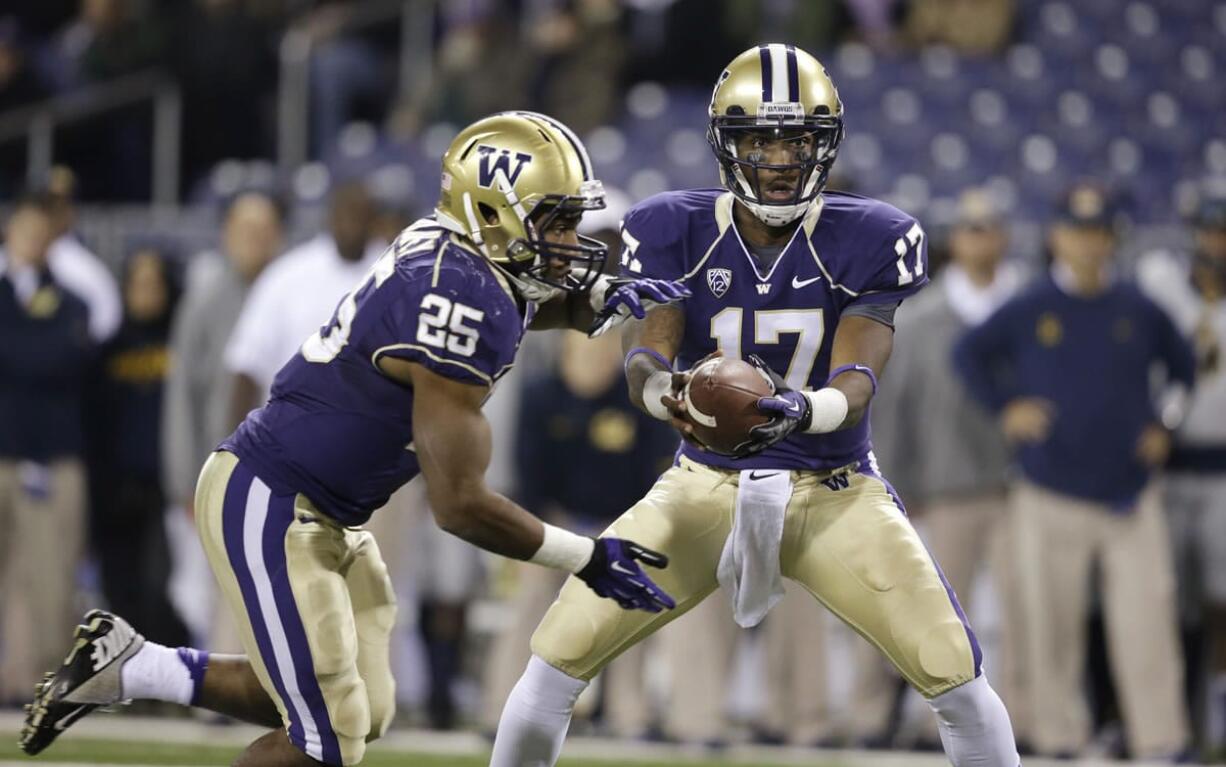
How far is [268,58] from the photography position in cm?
1085

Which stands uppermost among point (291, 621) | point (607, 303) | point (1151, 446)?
point (607, 303)

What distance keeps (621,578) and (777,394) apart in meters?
0.52

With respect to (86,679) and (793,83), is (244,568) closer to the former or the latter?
(86,679)

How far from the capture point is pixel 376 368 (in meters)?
4.19

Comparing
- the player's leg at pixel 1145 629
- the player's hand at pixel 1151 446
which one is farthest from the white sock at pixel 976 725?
the player's hand at pixel 1151 446

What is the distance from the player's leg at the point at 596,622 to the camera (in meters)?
4.42

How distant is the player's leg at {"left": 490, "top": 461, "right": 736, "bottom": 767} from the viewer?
4.42 meters

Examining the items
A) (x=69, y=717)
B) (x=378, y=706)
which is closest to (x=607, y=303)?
(x=378, y=706)

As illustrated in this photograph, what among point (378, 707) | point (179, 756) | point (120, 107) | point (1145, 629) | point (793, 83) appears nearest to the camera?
point (378, 707)

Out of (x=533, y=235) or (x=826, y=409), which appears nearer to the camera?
(x=533, y=235)

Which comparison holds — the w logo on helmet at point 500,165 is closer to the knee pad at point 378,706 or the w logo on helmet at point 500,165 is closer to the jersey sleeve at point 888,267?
the jersey sleeve at point 888,267

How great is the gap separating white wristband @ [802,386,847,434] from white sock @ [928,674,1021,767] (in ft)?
1.96

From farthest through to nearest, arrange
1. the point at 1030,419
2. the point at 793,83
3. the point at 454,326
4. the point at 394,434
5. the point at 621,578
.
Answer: the point at 1030,419 < the point at 793,83 < the point at 394,434 < the point at 621,578 < the point at 454,326

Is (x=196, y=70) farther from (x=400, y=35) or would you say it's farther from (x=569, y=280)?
(x=569, y=280)
